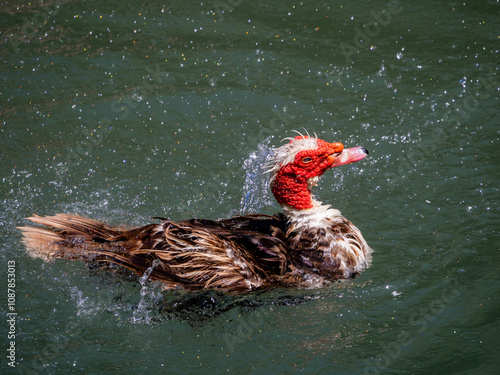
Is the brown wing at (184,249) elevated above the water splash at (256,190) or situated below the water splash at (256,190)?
below

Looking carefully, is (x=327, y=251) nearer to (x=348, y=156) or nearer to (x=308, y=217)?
(x=308, y=217)

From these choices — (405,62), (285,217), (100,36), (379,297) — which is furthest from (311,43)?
(379,297)

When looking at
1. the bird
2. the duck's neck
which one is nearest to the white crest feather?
the bird

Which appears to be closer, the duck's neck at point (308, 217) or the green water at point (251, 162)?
the green water at point (251, 162)

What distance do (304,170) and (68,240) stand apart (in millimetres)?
2115

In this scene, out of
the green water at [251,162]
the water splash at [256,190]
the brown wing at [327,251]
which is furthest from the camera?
the water splash at [256,190]

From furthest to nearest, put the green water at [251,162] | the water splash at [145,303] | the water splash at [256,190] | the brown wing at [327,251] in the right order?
the water splash at [256,190] → the brown wing at [327,251] → the water splash at [145,303] → the green water at [251,162]

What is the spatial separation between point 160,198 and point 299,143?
1874 mm

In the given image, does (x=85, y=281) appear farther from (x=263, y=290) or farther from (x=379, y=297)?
(x=379, y=297)

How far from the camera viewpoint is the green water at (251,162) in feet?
14.2

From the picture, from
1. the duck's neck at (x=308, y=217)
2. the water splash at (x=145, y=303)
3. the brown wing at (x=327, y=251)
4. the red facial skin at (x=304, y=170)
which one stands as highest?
the red facial skin at (x=304, y=170)

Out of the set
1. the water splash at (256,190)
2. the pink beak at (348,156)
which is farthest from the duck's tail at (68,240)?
the pink beak at (348,156)

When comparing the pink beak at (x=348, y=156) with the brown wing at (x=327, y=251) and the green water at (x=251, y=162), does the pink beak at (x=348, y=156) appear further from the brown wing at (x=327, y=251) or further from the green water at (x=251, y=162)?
the green water at (x=251, y=162)

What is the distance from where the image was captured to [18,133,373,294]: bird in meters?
4.42
